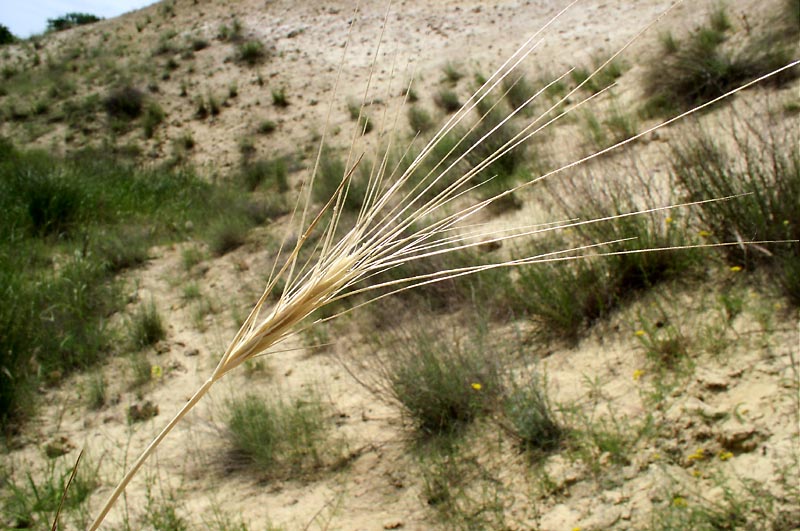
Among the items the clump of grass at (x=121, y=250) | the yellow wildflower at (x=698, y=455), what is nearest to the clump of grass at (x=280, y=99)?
the clump of grass at (x=121, y=250)

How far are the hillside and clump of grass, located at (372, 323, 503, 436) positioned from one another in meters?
0.01

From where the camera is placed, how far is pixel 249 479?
3408 millimetres

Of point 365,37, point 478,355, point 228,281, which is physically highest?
point 365,37

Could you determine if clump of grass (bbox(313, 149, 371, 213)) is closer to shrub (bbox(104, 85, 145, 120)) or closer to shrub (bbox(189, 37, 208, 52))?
shrub (bbox(104, 85, 145, 120))

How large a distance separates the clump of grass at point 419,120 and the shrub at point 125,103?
6938 mm

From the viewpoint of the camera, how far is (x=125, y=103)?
14.3 metres

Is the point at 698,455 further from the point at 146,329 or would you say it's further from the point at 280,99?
the point at 280,99

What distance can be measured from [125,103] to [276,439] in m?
12.9

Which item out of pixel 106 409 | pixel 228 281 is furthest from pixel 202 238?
pixel 106 409

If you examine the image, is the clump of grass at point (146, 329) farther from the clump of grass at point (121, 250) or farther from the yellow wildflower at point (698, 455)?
the yellow wildflower at point (698, 455)

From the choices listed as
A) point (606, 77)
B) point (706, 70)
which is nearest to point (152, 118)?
point (606, 77)

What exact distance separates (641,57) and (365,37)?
27.9 ft

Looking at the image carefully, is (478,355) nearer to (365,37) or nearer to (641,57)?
(641,57)

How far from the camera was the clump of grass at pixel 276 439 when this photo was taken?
3377mm
